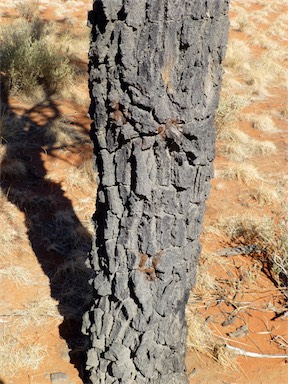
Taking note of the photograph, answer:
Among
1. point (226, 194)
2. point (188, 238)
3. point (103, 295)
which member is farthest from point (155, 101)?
point (226, 194)

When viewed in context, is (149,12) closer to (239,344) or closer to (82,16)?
(239,344)

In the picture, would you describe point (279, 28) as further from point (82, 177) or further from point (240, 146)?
point (82, 177)

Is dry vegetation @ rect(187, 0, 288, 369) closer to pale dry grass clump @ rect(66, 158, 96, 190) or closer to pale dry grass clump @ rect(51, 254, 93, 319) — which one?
pale dry grass clump @ rect(51, 254, 93, 319)

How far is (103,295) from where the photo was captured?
256cm

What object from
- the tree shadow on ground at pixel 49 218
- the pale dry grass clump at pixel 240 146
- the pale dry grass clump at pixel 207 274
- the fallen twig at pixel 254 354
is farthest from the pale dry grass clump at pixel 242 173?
the fallen twig at pixel 254 354

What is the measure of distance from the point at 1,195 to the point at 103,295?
241cm

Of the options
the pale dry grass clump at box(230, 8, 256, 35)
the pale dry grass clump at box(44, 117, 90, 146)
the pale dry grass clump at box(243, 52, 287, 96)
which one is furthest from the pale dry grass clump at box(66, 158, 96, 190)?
the pale dry grass clump at box(230, 8, 256, 35)

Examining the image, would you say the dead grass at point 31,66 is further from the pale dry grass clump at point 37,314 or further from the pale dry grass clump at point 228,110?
the pale dry grass clump at point 37,314

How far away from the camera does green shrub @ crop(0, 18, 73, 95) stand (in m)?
6.90

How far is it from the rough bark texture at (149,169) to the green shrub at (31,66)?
489cm

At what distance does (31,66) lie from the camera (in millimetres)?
6949

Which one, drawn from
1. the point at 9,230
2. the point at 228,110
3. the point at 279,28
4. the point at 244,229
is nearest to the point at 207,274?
the point at 244,229

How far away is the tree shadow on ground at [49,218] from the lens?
3.33 metres

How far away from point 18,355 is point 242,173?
11.5ft
